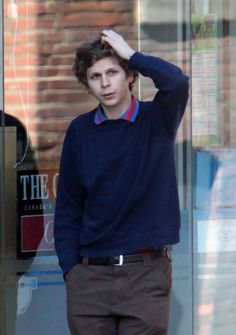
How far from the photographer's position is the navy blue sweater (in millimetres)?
3309

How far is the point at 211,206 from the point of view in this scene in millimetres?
5199

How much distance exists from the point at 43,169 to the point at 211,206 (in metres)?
0.95

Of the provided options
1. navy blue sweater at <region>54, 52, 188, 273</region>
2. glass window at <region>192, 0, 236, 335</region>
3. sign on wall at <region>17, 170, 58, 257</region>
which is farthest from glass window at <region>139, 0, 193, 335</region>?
navy blue sweater at <region>54, 52, 188, 273</region>

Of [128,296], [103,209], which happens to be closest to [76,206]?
[103,209]

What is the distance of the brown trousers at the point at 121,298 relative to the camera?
10.8 feet

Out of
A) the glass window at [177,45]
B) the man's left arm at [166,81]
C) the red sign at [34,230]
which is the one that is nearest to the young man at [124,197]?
the man's left arm at [166,81]

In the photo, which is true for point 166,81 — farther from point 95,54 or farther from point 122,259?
point 122,259

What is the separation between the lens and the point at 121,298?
10.8 ft

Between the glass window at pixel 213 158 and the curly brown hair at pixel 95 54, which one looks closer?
the curly brown hair at pixel 95 54

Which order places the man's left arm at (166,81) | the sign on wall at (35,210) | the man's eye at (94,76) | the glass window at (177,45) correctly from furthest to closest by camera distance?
1. the glass window at (177,45)
2. the sign on wall at (35,210)
3. the man's eye at (94,76)
4. the man's left arm at (166,81)

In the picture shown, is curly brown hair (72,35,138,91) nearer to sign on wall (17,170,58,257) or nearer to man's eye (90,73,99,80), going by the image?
man's eye (90,73,99,80)

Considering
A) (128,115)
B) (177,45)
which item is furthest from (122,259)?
(177,45)

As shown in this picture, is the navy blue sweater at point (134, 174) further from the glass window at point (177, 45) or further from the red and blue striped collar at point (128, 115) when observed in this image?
the glass window at point (177, 45)

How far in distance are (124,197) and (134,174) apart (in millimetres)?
90
